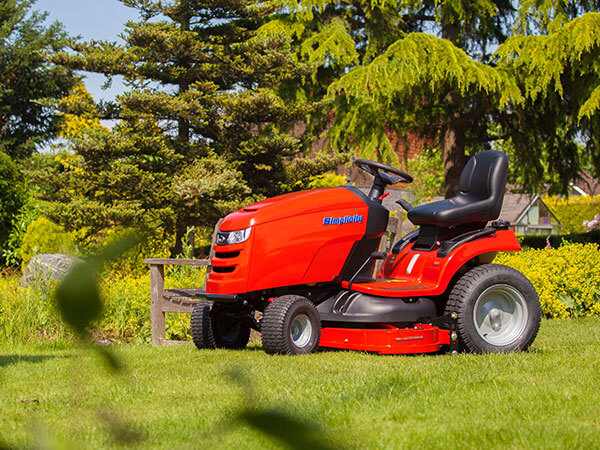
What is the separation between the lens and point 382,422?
2877 millimetres

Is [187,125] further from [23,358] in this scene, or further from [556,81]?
[23,358]

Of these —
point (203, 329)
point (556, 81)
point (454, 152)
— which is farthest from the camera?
point (454, 152)

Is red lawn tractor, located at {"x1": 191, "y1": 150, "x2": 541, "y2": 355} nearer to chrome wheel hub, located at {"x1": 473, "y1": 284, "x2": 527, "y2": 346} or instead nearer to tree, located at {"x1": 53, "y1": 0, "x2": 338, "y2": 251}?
chrome wheel hub, located at {"x1": 473, "y1": 284, "x2": 527, "y2": 346}

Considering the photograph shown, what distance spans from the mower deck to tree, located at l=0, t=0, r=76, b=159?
17.3m

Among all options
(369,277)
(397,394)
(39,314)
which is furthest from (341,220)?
(39,314)

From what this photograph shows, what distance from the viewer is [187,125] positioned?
12.1m

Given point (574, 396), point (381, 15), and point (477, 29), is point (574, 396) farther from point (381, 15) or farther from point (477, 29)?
point (477, 29)

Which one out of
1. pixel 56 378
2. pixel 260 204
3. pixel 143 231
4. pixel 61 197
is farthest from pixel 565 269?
pixel 143 231

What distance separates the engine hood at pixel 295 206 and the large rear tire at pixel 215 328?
0.69 metres

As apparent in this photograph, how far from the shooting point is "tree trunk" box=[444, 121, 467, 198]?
1343 cm

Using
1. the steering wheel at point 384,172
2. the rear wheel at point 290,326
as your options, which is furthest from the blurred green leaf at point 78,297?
the steering wheel at point 384,172

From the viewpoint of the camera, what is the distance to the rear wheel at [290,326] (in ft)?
15.7

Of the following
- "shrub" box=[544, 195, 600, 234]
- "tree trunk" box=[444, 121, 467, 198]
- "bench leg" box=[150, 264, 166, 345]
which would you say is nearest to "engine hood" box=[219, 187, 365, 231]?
"bench leg" box=[150, 264, 166, 345]

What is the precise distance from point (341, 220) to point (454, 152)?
893 centimetres
